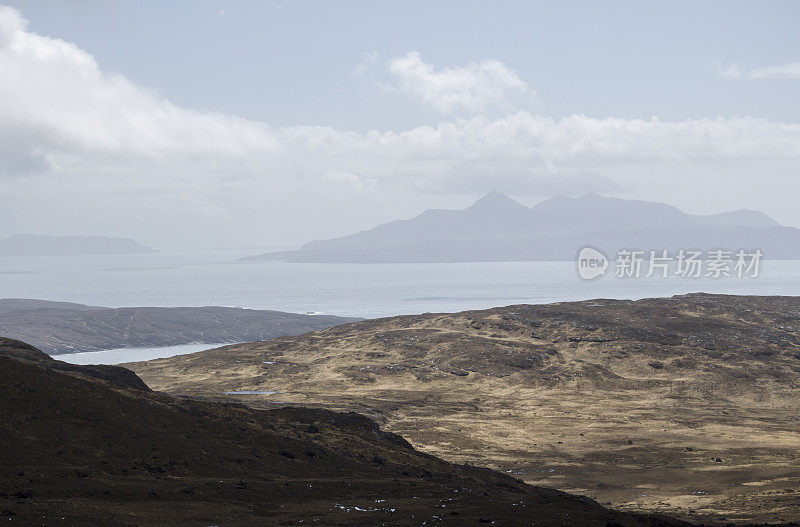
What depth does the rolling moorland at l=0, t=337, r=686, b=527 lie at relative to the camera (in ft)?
76.7

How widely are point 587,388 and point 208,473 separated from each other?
67.8 meters

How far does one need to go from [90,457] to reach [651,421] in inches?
2260

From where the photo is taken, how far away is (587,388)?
8925 centimetres

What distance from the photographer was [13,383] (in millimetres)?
32125

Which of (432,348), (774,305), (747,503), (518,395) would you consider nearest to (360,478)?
(747,503)

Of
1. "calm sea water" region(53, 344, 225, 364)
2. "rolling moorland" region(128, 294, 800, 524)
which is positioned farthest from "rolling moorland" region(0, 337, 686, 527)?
"calm sea water" region(53, 344, 225, 364)

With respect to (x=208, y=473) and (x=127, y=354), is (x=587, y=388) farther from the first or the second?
(x=127, y=354)

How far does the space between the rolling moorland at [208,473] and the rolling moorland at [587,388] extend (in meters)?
11.3

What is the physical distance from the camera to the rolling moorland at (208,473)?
2339 cm

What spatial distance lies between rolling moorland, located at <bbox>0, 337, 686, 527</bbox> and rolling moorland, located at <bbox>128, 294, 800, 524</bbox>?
37.0ft

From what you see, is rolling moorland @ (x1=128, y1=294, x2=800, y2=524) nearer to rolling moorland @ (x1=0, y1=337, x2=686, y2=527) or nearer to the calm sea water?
rolling moorland @ (x1=0, y1=337, x2=686, y2=527)

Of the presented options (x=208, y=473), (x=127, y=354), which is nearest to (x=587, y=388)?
(x=208, y=473)

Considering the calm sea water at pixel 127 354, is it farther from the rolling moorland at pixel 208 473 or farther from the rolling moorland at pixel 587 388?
the rolling moorland at pixel 208 473

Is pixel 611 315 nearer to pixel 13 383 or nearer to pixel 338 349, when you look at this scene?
pixel 338 349
